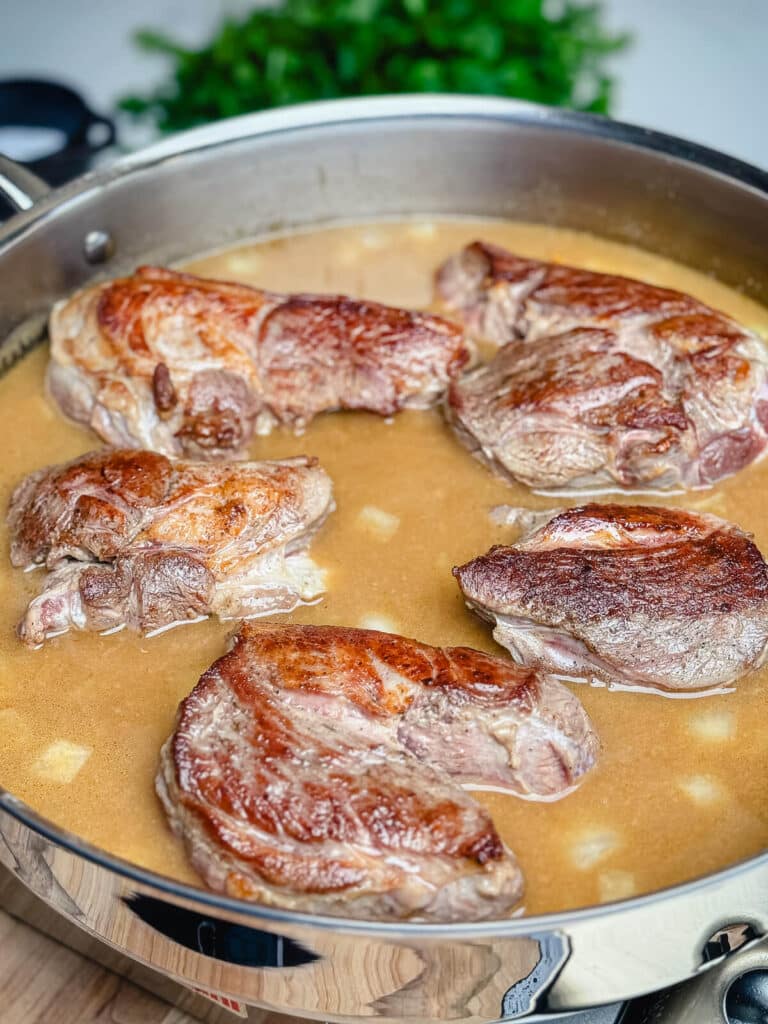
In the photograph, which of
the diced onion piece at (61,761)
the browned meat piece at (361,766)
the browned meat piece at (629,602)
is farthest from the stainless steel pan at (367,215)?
the browned meat piece at (629,602)

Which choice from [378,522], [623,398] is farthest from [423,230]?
[378,522]

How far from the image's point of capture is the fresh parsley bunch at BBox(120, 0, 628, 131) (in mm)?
4621

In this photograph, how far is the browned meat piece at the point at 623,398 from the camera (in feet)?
9.62

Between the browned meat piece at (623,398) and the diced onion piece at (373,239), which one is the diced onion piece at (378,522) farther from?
the diced onion piece at (373,239)

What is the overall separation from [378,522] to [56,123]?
2643mm

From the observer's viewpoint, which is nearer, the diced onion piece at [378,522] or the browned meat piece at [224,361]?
the diced onion piece at [378,522]

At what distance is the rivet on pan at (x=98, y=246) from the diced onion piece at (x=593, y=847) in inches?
88.1

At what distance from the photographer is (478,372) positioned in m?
3.17

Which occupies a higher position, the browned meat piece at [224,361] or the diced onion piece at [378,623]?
the browned meat piece at [224,361]

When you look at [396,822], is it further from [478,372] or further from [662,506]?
[478,372]

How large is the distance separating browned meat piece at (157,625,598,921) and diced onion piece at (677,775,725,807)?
20cm

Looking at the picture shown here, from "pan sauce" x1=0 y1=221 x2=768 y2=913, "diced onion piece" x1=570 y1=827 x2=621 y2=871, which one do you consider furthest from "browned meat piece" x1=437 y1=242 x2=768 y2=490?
"diced onion piece" x1=570 y1=827 x2=621 y2=871

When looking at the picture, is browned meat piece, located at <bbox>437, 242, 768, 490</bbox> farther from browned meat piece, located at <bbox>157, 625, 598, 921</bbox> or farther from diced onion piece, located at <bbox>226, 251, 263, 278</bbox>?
diced onion piece, located at <bbox>226, 251, 263, 278</bbox>

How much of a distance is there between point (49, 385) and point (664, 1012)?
2.19 meters
